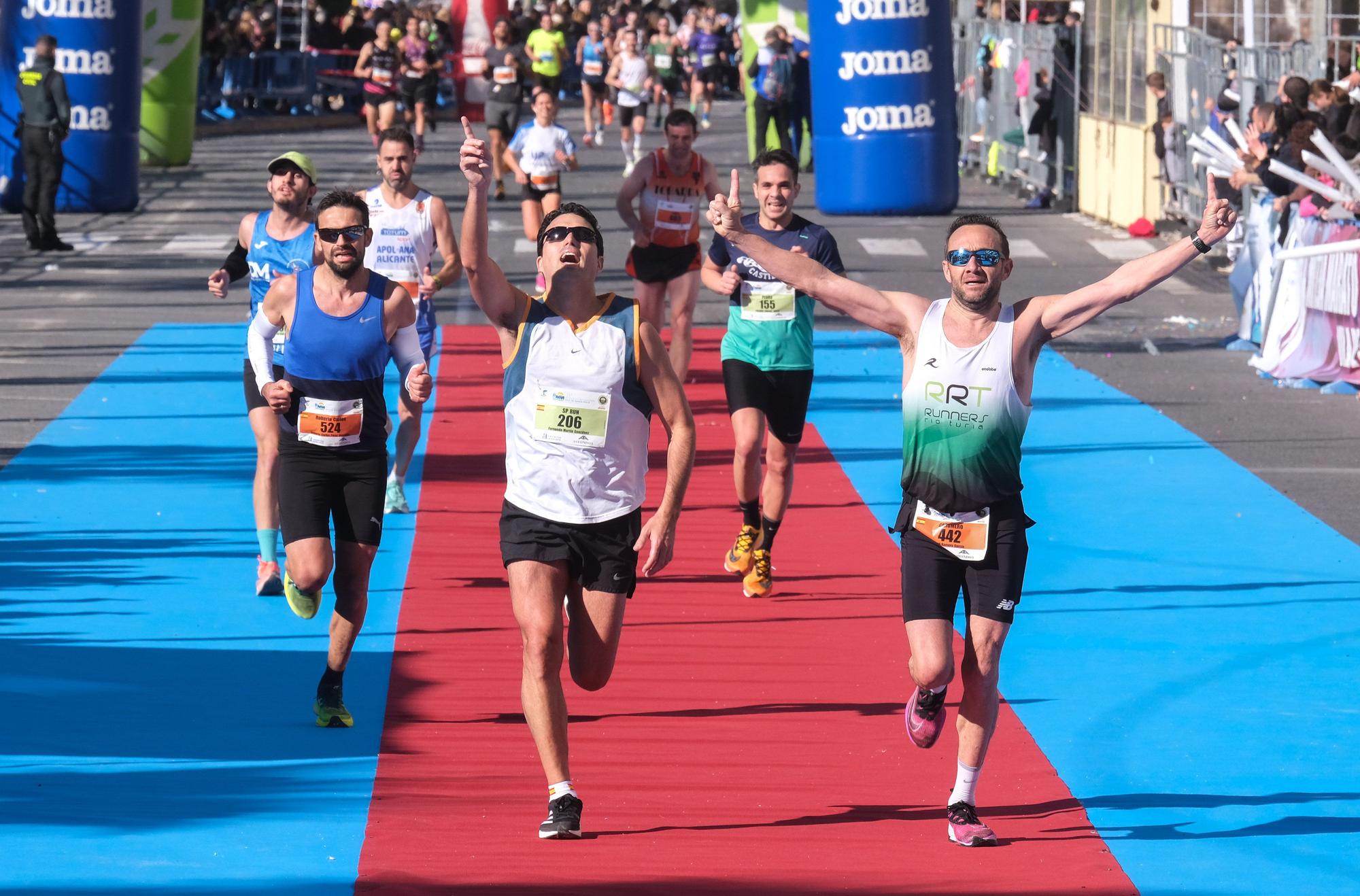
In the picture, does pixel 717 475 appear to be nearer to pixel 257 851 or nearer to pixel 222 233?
pixel 257 851

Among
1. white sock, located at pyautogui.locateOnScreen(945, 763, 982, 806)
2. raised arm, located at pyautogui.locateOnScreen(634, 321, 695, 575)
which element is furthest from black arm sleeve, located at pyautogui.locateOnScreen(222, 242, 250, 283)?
white sock, located at pyautogui.locateOnScreen(945, 763, 982, 806)

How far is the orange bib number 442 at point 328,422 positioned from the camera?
295 inches

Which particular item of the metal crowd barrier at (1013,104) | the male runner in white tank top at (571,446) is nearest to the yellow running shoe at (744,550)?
the male runner in white tank top at (571,446)

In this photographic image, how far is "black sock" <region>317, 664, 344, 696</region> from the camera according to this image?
7492mm

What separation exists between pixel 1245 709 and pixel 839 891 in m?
2.67

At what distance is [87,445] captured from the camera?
1345 cm

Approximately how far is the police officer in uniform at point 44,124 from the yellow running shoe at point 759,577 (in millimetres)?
14412

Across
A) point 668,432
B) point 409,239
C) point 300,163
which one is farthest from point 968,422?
point 409,239

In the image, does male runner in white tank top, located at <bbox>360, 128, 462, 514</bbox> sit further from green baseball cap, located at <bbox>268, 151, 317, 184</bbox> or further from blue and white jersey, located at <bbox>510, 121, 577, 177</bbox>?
blue and white jersey, located at <bbox>510, 121, 577, 177</bbox>

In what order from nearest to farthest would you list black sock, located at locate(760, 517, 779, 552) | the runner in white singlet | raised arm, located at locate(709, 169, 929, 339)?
raised arm, located at locate(709, 169, 929, 339), black sock, located at locate(760, 517, 779, 552), the runner in white singlet

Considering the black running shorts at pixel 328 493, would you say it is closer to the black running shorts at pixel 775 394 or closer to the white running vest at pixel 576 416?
the white running vest at pixel 576 416

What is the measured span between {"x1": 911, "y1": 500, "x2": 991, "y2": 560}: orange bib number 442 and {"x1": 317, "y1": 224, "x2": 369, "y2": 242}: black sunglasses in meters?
2.51

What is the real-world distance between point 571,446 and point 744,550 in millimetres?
3761

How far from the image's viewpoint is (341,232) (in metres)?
7.53
